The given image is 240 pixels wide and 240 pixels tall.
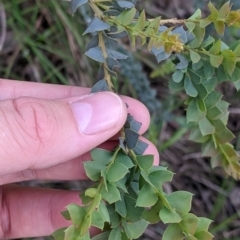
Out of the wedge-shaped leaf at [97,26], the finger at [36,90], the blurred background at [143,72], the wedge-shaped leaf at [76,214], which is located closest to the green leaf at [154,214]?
the wedge-shaped leaf at [76,214]

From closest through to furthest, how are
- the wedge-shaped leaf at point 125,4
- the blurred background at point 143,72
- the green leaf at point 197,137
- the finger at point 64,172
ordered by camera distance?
the wedge-shaped leaf at point 125,4 < the green leaf at point 197,137 < the finger at point 64,172 < the blurred background at point 143,72

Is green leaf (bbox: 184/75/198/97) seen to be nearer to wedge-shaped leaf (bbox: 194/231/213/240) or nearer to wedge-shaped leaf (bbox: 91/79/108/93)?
wedge-shaped leaf (bbox: 91/79/108/93)

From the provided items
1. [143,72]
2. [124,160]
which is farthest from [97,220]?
[143,72]

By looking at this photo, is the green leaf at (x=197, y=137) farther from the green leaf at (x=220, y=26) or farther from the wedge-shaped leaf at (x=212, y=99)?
the green leaf at (x=220, y=26)

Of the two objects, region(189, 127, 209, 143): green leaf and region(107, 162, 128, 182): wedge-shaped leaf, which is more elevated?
region(107, 162, 128, 182): wedge-shaped leaf

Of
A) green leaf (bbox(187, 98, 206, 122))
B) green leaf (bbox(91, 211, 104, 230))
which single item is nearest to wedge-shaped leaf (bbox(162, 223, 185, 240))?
green leaf (bbox(91, 211, 104, 230))

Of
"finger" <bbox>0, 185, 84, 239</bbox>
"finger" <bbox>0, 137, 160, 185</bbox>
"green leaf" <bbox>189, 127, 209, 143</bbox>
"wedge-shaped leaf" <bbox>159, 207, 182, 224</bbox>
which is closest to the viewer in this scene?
"wedge-shaped leaf" <bbox>159, 207, 182, 224</bbox>

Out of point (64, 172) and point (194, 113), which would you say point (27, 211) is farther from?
point (194, 113)
